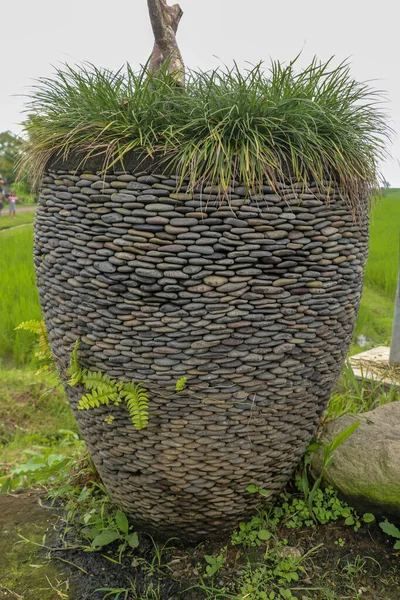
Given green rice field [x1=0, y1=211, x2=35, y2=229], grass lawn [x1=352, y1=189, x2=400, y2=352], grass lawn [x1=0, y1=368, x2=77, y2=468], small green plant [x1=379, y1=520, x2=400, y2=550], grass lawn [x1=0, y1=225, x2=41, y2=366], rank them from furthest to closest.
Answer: green rice field [x1=0, y1=211, x2=35, y2=229] < grass lawn [x1=352, y1=189, x2=400, y2=352] < grass lawn [x1=0, y1=225, x2=41, y2=366] < grass lawn [x1=0, y1=368, x2=77, y2=468] < small green plant [x1=379, y1=520, x2=400, y2=550]

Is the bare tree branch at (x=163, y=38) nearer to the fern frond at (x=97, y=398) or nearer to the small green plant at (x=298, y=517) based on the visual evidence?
the fern frond at (x=97, y=398)

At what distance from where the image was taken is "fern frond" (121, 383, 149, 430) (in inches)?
69.3

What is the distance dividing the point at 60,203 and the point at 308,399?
1.13 metres

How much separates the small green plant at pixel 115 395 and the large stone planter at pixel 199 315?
0.14 feet

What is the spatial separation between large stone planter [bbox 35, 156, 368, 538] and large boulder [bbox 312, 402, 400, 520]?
0.22 metres

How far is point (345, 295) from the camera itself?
191 cm

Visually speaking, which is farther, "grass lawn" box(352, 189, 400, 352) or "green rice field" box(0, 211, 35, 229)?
"green rice field" box(0, 211, 35, 229)

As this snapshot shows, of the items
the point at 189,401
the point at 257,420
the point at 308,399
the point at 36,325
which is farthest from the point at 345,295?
the point at 36,325

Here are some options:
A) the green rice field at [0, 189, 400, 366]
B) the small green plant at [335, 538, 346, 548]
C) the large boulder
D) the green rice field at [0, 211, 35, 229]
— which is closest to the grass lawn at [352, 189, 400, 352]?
the green rice field at [0, 189, 400, 366]

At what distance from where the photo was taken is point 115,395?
178 centimetres

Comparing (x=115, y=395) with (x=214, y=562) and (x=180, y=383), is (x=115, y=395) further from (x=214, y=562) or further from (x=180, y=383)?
(x=214, y=562)

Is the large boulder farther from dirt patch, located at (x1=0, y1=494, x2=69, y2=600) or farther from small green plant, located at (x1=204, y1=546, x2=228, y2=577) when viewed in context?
dirt patch, located at (x1=0, y1=494, x2=69, y2=600)

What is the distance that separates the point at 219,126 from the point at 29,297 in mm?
4056

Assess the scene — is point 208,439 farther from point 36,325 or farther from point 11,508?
point 11,508
